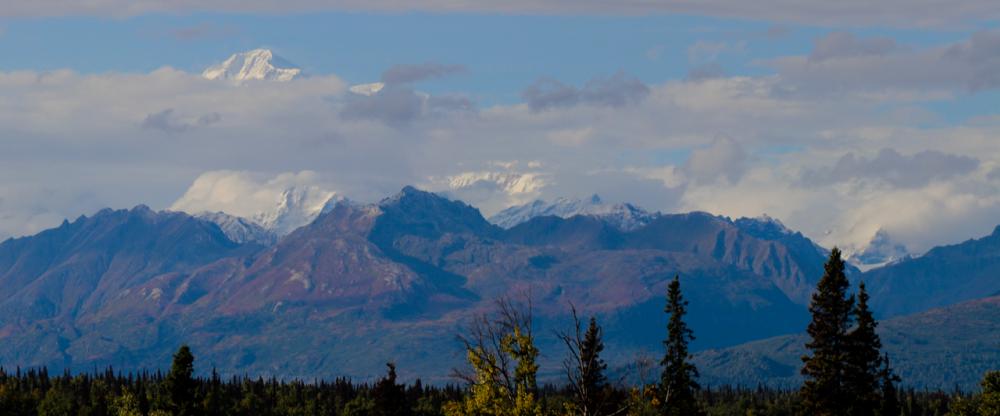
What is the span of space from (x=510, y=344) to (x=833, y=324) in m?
40.5

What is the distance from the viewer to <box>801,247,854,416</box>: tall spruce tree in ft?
386

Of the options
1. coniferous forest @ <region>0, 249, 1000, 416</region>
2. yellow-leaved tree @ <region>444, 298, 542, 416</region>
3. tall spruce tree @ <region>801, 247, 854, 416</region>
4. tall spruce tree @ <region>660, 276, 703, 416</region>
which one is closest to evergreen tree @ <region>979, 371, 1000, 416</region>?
coniferous forest @ <region>0, 249, 1000, 416</region>

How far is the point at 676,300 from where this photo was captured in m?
142

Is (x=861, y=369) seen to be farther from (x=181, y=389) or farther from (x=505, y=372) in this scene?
(x=181, y=389)

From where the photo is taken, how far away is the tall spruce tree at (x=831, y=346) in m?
118

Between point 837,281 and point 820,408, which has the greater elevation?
point 837,281

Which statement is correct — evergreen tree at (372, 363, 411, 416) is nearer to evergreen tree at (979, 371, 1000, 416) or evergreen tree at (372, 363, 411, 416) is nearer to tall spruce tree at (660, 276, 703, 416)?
tall spruce tree at (660, 276, 703, 416)

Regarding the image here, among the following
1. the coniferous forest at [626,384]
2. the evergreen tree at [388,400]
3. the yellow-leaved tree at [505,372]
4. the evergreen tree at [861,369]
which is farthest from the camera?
the evergreen tree at [388,400]

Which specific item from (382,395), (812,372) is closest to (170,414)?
(382,395)

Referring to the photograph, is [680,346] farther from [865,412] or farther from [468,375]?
[468,375]

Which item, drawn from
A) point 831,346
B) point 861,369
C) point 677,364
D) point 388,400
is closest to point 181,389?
point 388,400

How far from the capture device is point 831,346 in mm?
118562

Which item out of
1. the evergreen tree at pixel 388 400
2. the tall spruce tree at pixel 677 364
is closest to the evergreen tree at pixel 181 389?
the evergreen tree at pixel 388 400

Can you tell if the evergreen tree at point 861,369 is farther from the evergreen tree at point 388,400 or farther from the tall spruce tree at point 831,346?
the evergreen tree at point 388,400
